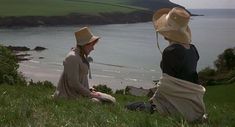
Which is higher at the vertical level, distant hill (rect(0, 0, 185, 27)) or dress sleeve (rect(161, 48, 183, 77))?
dress sleeve (rect(161, 48, 183, 77))

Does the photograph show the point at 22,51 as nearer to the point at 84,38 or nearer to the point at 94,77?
the point at 94,77

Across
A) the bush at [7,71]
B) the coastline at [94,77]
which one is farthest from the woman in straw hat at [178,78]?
the coastline at [94,77]

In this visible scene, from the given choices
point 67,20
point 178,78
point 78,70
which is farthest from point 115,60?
point 67,20

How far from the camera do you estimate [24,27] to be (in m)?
150

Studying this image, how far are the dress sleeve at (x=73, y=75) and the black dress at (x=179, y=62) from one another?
2.52 meters

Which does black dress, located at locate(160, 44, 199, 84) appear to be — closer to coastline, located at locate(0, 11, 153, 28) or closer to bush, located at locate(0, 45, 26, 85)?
bush, located at locate(0, 45, 26, 85)

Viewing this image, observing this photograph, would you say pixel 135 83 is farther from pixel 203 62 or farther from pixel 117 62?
pixel 203 62

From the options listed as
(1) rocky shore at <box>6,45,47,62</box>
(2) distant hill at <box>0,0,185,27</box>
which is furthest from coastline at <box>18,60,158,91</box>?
(2) distant hill at <box>0,0,185,27</box>

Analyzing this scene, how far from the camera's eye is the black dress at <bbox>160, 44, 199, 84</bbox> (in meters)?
7.39

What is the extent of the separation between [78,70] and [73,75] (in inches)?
5.3

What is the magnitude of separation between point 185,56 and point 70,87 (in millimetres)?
3140

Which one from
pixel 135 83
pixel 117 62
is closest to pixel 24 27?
pixel 117 62

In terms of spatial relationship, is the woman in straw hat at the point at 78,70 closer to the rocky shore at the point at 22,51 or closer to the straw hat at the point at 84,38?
the straw hat at the point at 84,38

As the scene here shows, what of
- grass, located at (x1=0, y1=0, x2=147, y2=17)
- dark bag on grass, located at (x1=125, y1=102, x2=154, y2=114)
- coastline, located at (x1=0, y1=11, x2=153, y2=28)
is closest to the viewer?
dark bag on grass, located at (x1=125, y1=102, x2=154, y2=114)
